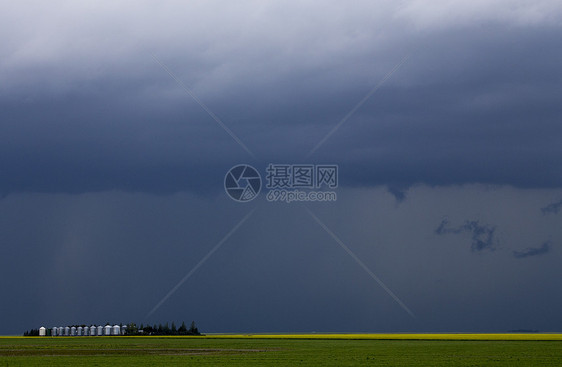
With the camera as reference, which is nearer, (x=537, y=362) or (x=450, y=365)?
(x=450, y=365)

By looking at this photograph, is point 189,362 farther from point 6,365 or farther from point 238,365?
point 6,365

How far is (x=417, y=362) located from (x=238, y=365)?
16.5 metres

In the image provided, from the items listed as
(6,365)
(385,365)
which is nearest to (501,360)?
(385,365)

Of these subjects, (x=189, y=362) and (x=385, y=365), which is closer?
(x=385, y=365)

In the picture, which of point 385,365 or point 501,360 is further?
point 501,360

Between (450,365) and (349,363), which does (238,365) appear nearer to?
(349,363)

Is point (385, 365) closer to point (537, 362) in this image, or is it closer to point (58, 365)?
point (537, 362)

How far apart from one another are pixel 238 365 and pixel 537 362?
27454 millimetres

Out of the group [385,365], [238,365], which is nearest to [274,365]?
[238,365]

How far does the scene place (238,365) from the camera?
6850 cm

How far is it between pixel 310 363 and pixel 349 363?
3.59 metres

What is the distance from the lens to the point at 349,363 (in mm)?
69812

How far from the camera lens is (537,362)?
70.7 metres

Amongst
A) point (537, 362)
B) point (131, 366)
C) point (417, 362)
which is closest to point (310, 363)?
point (417, 362)
